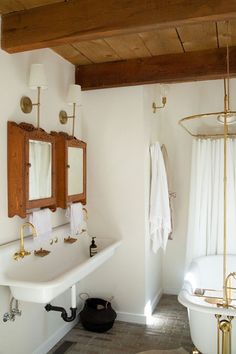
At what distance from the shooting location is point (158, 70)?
120 inches

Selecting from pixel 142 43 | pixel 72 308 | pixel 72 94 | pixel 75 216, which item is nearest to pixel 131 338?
pixel 72 308

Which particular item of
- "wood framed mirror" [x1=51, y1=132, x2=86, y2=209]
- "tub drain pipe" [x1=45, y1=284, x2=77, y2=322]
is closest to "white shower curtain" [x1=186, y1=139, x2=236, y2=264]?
"wood framed mirror" [x1=51, y1=132, x2=86, y2=209]

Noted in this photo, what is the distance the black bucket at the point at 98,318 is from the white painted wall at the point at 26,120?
0.22 meters

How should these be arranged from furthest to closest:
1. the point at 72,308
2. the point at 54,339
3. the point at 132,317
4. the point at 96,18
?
the point at 132,317
the point at 54,339
the point at 72,308
the point at 96,18

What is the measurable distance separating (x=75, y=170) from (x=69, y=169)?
129 mm

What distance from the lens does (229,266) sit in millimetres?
3574

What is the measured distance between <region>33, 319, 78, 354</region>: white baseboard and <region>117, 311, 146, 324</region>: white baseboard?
49cm

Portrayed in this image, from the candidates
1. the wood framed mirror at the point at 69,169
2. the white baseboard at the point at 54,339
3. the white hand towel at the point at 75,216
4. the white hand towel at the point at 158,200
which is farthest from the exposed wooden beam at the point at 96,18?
the white baseboard at the point at 54,339

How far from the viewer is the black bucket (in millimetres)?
3104

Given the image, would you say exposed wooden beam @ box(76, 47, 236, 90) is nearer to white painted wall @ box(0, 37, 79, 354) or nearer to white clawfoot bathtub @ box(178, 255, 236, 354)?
white painted wall @ box(0, 37, 79, 354)

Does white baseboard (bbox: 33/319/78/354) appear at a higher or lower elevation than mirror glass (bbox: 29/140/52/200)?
lower

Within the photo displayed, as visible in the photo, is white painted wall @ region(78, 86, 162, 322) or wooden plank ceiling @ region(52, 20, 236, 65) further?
white painted wall @ region(78, 86, 162, 322)

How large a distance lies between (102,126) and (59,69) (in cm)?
73

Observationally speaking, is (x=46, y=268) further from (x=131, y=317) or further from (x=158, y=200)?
(x=158, y=200)
